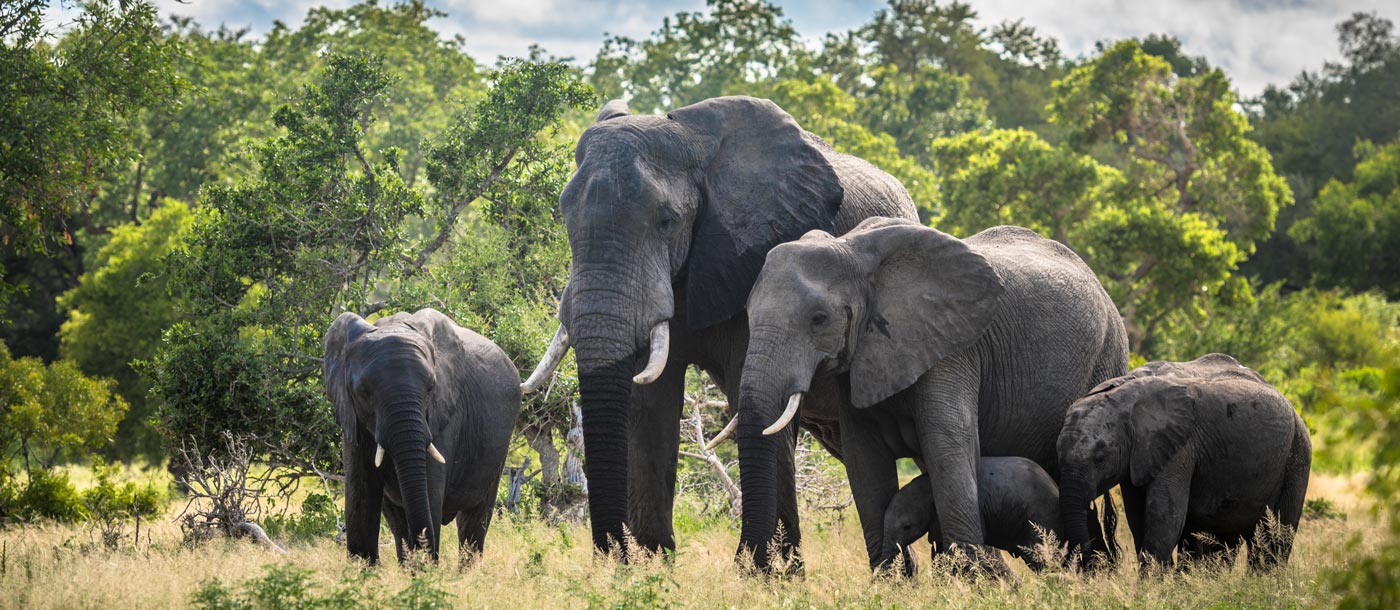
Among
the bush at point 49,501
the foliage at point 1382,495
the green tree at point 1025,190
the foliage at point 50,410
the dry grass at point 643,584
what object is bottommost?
the dry grass at point 643,584

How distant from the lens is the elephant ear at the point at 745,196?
8.67 m

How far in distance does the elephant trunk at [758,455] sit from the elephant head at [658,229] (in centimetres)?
62

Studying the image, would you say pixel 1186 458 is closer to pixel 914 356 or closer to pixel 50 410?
pixel 914 356

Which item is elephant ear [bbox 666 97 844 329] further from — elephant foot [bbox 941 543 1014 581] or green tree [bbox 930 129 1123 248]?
green tree [bbox 930 129 1123 248]

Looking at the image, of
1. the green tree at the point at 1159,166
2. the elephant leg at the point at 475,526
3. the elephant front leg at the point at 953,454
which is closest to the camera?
the elephant front leg at the point at 953,454

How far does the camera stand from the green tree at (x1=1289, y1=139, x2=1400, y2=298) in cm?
3881

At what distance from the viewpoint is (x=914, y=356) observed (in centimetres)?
820

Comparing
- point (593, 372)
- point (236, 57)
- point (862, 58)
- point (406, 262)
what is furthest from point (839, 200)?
point (862, 58)

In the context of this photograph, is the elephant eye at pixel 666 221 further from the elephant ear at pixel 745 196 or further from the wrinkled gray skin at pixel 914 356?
the wrinkled gray skin at pixel 914 356

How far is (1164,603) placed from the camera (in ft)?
24.2

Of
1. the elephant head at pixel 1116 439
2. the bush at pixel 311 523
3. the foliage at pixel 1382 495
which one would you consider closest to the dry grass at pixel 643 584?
the elephant head at pixel 1116 439

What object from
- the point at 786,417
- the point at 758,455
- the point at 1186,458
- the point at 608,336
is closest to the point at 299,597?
the point at 608,336

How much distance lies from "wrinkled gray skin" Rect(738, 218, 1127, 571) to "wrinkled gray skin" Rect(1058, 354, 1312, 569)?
1.57ft

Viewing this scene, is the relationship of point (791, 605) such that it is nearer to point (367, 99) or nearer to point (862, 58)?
point (367, 99)
